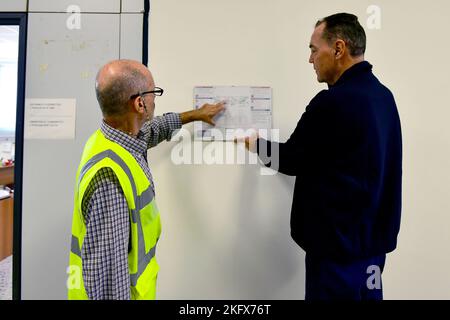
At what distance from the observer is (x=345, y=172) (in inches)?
35.2

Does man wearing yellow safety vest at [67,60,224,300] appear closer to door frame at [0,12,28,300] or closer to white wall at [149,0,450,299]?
white wall at [149,0,450,299]

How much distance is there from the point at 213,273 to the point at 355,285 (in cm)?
65

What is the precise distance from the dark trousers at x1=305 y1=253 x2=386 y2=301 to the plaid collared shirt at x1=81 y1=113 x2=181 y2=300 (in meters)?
0.63

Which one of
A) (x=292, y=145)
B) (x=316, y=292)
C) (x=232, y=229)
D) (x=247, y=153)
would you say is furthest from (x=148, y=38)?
(x=316, y=292)

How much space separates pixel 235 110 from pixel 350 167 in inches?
23.8

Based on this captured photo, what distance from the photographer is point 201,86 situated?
1.30 meters

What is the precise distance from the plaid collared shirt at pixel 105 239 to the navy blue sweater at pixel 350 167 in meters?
0.57

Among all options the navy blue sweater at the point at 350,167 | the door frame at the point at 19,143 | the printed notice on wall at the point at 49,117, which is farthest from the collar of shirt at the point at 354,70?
the door frame at the point at 19,143

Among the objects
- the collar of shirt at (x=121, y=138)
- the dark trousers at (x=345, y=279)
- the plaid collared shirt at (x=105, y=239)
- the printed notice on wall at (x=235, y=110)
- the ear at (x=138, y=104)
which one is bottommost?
the dark trousers at (x=345, y=279)

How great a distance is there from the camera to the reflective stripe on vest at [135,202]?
2.57 ft

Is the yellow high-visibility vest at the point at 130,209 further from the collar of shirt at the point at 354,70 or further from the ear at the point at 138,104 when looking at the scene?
the collar of shirt at the point at 354,70

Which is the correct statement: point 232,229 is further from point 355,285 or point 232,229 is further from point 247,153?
point 355,285

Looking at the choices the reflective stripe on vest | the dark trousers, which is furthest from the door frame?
the dark trousers

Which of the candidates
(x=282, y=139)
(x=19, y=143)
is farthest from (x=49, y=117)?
(x=282, y=139)
